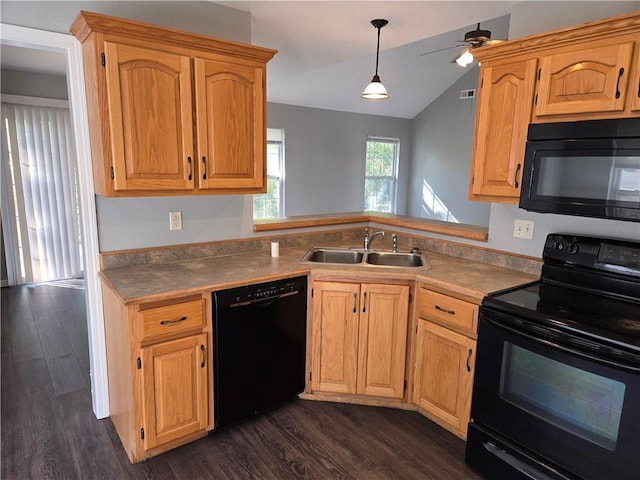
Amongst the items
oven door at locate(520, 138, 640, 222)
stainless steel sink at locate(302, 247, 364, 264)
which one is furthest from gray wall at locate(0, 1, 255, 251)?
oven door at locate(520, 138, 640, 222)

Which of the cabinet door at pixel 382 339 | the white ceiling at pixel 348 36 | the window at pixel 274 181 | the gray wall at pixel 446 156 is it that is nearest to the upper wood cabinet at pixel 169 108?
the white ceiling at pixel 348 36

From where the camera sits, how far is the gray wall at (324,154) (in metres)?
6.42

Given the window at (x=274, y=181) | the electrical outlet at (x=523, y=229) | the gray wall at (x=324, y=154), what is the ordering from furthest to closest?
the gray wall at (x=324, y=154), the window at (x=274, y=181), the electrical outlet at (x=523, y=229)

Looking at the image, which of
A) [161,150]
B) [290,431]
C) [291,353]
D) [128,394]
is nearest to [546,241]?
[291,353]

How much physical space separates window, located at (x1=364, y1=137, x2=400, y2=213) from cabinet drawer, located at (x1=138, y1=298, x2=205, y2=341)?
5802mm

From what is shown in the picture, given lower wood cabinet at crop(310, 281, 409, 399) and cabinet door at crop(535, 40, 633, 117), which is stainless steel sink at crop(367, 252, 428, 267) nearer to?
lower wood cabinet at crop(310, 281, 409, 399)

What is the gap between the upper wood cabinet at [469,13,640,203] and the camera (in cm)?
168

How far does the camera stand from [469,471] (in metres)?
2.03

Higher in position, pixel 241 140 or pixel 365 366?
pixel 241 140

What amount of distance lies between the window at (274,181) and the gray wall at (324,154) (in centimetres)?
9

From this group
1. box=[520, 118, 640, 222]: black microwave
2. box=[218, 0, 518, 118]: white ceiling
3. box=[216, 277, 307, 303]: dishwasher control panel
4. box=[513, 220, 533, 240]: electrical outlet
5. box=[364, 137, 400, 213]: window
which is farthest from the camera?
box=[364, 137, 400, 213]: window

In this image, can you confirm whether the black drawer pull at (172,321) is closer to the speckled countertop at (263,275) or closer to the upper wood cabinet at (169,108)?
the speckled countertop at (263,275)

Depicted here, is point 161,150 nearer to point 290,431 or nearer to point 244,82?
point 244,82

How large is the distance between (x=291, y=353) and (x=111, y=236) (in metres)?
1.25
